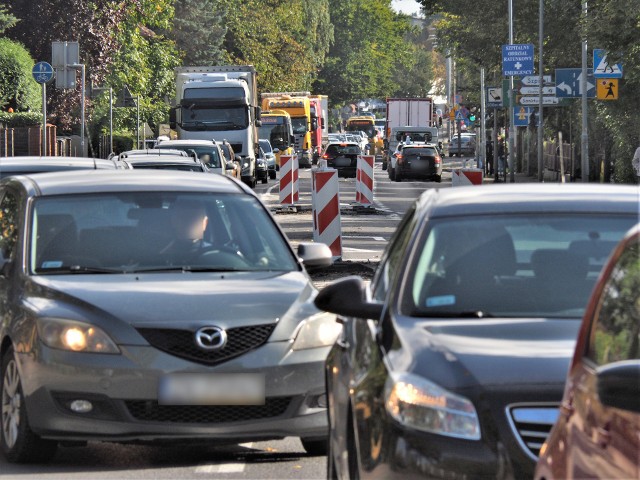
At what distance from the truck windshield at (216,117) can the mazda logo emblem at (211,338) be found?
39.9 metres

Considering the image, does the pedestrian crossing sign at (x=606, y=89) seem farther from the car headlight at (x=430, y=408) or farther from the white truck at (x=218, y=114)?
the car headlight at (x=430, y=408)

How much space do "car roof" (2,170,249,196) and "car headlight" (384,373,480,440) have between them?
14.0ft

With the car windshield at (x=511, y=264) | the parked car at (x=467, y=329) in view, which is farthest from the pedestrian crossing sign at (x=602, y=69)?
the car windshield at (x=511, y=264)

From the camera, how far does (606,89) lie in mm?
35438

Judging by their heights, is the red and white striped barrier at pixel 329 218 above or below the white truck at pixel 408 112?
below

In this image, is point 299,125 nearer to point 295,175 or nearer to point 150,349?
point 295,175

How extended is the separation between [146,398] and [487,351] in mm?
2724

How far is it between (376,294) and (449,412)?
1.60 meters

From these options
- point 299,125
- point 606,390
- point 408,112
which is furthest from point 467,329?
point 408,112

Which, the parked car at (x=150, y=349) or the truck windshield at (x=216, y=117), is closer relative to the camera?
the parked car at (x=150, y=349)

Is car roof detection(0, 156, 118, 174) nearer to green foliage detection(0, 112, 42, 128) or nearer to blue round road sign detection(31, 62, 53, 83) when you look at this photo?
blue round road sign detection(31, 62, 53, 83)

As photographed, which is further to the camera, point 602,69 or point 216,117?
point 216,117

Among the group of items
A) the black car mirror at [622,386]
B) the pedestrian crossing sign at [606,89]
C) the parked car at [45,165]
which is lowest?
the black car mirror at [622,386]

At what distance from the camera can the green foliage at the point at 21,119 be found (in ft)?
157
